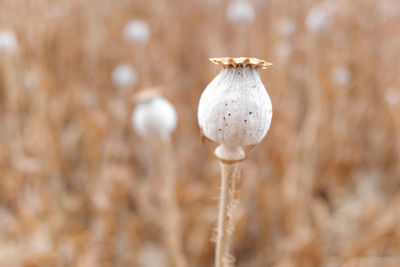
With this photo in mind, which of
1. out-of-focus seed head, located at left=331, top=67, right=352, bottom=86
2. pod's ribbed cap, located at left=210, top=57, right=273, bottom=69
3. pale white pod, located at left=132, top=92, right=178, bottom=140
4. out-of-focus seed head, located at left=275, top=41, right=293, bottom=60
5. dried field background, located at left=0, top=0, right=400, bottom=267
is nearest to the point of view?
pod's ribbed cap, located at left=210, top=57, right=273, bottom=69

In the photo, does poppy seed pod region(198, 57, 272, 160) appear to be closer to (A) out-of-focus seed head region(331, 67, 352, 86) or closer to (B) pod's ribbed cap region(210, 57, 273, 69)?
(B) pod's ribbed cap region(210, 57, 273, 69)

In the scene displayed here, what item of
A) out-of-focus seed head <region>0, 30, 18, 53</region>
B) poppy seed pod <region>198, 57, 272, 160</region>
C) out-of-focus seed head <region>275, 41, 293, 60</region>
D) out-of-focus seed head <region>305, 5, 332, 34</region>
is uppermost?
out-of-focus seed head <region>275, 41, 293, 60</region>

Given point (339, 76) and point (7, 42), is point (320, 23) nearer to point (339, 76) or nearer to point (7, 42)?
point (339, 76)

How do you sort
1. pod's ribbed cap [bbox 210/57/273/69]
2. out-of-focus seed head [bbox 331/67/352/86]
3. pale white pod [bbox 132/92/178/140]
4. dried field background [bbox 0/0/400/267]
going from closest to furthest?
pod's ribbed cap [bbox 210/57/273/69] → pale white pod [bbox 132/92/178/140] → dried field background [bbox 0/0/400/267] → out-of-focus seed head [bbox 331/67/352/86]

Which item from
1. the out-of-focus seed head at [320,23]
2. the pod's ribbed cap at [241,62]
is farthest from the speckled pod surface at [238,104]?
the out-of-focus seed head at [320,23]

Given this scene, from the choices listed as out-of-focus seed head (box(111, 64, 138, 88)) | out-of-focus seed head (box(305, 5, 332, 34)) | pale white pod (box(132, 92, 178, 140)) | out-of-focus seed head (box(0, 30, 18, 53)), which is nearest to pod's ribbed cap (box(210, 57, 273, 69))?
pale white pod (box(132, 92, 178, 140))

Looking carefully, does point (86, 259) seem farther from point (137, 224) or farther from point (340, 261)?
point (340, 261)
